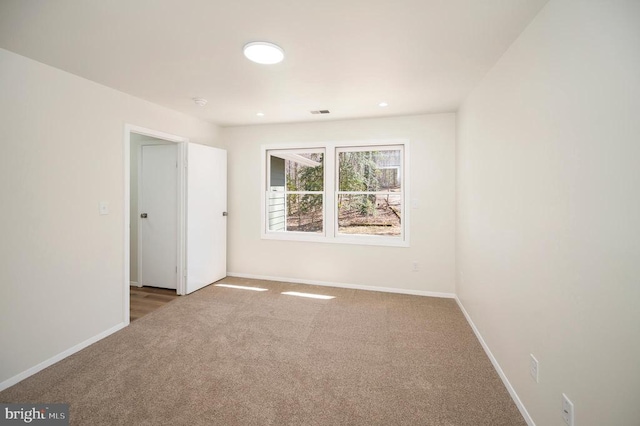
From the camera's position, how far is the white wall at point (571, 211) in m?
1.08

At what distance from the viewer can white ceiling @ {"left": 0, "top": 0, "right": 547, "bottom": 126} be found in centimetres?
167

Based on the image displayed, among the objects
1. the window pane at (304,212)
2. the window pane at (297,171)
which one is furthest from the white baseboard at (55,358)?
the window pane at (297,171)

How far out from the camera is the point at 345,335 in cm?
290

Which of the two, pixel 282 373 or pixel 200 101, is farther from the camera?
pixel 200 101

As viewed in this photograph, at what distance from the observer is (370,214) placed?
437 centimetres

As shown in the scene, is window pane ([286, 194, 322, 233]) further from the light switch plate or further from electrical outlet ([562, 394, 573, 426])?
electrical outlet ([562, 394, 573, 426])

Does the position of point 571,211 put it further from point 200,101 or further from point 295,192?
point 295,192

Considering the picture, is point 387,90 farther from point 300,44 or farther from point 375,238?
point 375,238

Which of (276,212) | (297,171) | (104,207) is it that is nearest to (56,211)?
(104,207)

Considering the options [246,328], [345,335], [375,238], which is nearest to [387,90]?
[375,238]

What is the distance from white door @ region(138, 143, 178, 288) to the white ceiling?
1.27m

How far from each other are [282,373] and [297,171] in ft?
10.2

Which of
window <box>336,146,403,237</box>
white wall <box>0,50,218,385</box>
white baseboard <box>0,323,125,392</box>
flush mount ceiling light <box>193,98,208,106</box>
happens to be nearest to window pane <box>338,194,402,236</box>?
window <box>336,146,403,237</box>

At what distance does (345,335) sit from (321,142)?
2762 mm
